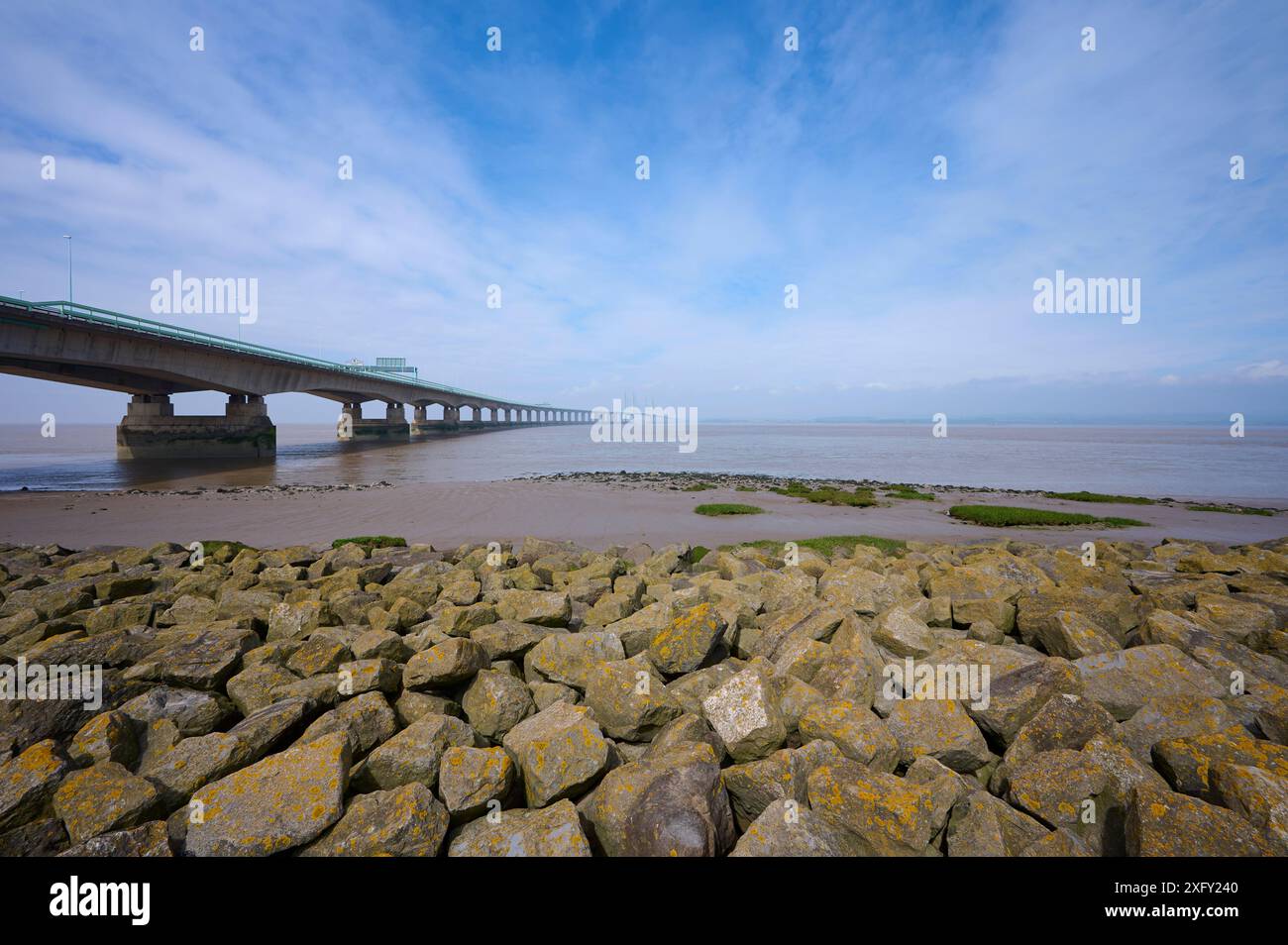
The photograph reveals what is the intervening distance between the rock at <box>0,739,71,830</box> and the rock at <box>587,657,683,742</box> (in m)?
3.33

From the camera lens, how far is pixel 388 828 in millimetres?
3100

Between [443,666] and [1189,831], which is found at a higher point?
[443,666]

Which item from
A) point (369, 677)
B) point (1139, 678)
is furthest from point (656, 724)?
point (1139, 678)

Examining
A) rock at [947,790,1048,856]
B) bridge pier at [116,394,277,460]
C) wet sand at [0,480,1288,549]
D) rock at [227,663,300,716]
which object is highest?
bridge pier at [116,394,277,460]

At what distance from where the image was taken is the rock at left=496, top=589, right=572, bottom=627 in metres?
6.41

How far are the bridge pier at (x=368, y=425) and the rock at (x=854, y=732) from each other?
3212 inches

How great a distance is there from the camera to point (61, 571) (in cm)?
927

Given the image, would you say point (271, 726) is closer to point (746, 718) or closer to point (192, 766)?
point (192, 766)

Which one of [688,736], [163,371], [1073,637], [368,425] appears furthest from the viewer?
[368,425]

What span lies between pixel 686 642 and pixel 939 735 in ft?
6.94

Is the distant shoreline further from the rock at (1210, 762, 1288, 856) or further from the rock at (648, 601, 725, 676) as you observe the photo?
the rock at (1210, 762, 1288, 856)

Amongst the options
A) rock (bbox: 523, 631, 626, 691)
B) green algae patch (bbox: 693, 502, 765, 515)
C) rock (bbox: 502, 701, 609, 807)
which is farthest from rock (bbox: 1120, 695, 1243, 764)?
green algae patch (bbox: 693, 502, 765, 515)
